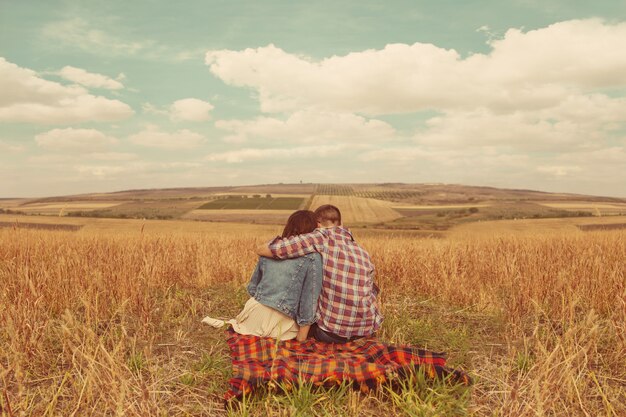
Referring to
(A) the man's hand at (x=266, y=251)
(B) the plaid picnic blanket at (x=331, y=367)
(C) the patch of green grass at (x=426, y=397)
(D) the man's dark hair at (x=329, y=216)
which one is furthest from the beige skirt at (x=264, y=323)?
(C) the patch of green grass at (x=426, y=397)

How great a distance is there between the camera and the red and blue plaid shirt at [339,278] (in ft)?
14.1

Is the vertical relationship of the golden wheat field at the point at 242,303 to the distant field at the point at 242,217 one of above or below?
above

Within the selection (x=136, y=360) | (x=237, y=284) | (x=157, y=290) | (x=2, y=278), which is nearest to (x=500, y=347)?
(x=136, y=360)

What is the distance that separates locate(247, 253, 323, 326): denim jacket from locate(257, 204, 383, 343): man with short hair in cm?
9

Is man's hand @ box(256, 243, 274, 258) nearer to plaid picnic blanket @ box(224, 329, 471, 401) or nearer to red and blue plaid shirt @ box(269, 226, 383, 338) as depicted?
red and blue plaid shirt @ box(269, 226, 383, 338)

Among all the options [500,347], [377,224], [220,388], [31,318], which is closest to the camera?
[220,388]

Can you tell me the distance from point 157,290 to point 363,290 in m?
3.76

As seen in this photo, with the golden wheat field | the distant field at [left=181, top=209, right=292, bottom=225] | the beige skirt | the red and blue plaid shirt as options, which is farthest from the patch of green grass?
the distant field at [left=181, top=209, right=292, bottom=225]

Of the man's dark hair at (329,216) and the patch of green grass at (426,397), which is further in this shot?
the man's dark hair at (329,216)

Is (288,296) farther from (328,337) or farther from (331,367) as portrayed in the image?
(331,367)

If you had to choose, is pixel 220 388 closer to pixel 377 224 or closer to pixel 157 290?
pixel 157 290

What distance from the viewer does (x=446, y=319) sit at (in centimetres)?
549

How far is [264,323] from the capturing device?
4.45m

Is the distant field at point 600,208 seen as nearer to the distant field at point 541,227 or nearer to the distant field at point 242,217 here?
the distant field at point 541,227
